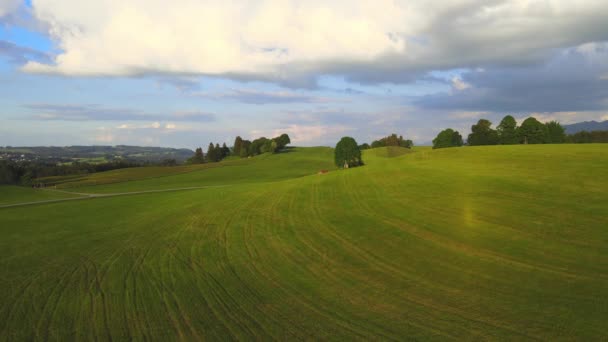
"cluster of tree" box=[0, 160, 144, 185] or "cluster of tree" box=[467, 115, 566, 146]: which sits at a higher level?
"cluster of tree" box=[467, 115, 566, 146]

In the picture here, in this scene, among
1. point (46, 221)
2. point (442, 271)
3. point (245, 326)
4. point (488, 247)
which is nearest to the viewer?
point (245, 326)

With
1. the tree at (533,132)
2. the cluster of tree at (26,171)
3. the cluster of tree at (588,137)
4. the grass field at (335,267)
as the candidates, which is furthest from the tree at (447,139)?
the cluster of tree at (26,171)

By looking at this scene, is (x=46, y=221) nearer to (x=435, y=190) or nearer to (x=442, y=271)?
(x=442, y=271)

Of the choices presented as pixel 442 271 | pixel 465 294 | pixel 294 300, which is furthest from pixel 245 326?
pixel 442 271

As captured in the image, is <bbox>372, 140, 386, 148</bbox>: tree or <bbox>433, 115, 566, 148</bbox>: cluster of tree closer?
<bbox>433, 115, 566, 148</bbox>: cluster of tree

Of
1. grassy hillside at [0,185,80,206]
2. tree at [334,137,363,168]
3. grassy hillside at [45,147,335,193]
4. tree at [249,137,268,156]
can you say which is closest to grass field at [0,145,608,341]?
grassy hillside at [0,185,80,206]

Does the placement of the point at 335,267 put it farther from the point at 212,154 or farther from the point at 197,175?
the point at 212,154

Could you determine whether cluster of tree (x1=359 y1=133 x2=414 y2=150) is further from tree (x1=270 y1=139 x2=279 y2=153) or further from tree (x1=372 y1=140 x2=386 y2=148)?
tree (x1=270 y1=139 x2=279 y2=153)
